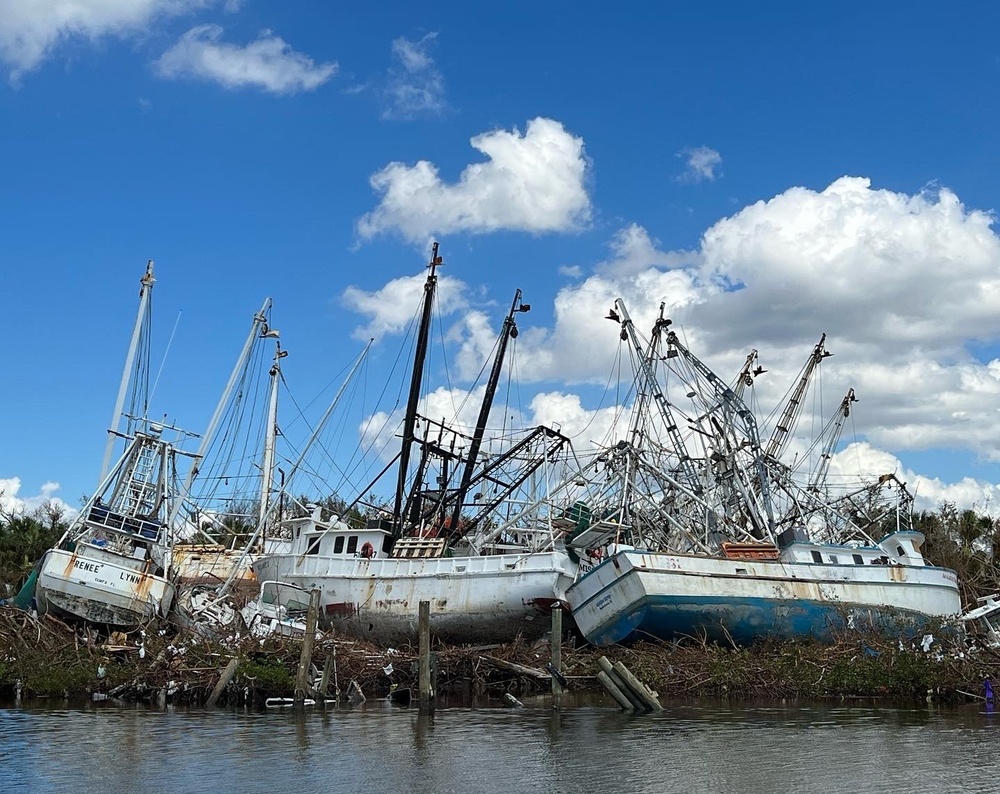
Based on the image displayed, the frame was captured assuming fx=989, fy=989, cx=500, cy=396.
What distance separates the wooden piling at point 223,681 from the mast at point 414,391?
12.8m

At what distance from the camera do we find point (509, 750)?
2100 centimetres

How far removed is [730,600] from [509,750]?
14.5 metres

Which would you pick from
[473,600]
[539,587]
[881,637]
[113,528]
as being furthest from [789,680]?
[113,528]

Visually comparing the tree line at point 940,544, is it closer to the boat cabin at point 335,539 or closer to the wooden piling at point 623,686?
the boat cabin at point 335,539

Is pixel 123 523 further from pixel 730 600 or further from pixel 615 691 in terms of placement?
pixel 730 600

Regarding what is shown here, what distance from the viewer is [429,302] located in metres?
47.4

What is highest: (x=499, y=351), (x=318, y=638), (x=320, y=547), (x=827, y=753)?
(x=499, y=351)

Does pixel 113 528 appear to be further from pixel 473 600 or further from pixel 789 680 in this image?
pixel 789 680

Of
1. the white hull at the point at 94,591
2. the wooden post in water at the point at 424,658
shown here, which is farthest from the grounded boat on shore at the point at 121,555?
the wooden post in water at the point at 424,658

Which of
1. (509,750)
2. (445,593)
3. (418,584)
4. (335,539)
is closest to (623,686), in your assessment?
(509,750)

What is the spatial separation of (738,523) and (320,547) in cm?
1770

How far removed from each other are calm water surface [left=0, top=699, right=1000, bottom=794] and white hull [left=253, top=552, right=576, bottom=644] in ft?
28.9

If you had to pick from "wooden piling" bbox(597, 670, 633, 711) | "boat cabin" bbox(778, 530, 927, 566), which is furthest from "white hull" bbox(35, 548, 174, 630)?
"boat cabin" bbox(778, 530, 927, 566)

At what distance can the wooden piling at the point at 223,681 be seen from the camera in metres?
28.1
